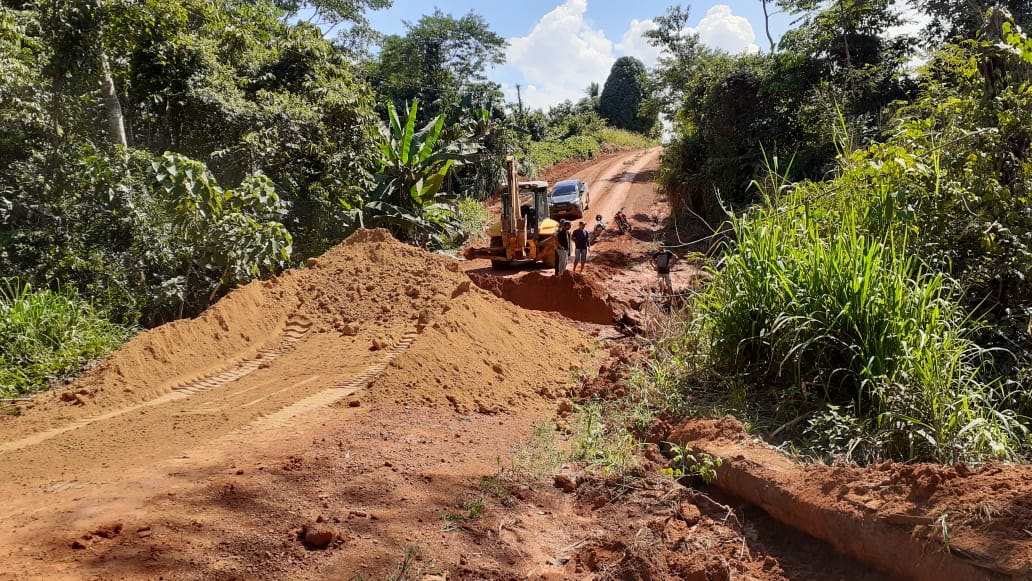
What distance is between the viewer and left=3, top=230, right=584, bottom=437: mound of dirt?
20.5 feet

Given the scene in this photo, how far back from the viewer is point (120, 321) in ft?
29.6

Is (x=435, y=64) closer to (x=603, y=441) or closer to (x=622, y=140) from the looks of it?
(x=622, y=140)

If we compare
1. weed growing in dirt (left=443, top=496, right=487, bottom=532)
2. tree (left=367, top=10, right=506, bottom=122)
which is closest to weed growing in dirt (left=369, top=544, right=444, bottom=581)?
weed growing in dirt (left=443, top=496, right=487, bottom=532)

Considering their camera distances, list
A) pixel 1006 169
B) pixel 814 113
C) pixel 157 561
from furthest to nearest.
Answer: pixel 814 113
pixel 1006 169
pixel 157 561

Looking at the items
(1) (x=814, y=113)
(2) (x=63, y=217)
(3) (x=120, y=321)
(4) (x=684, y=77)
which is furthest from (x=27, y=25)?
(4) (x=684, y=77)

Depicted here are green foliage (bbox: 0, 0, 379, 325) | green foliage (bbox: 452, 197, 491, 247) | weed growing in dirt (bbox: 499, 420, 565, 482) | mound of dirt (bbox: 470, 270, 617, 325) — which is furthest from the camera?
green foliage (bbox: 452, 197, 491, 247)

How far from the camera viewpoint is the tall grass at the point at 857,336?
3645 millimetres

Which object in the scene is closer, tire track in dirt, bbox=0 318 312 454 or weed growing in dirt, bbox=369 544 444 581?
weed growing in dirt, bbox=369 544 444 581

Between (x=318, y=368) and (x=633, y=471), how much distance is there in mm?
4027

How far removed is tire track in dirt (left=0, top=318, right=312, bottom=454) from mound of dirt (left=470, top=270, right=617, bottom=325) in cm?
456

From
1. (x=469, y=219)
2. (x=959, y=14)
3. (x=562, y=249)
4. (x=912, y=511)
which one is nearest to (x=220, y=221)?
(x=562, y=249)

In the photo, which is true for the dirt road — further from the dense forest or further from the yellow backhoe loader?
the yellow backhoe loader

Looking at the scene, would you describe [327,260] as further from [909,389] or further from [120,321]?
[909,389]

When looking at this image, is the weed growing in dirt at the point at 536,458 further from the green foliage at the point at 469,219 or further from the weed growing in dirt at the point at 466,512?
the green foliage at the point at 469,219
